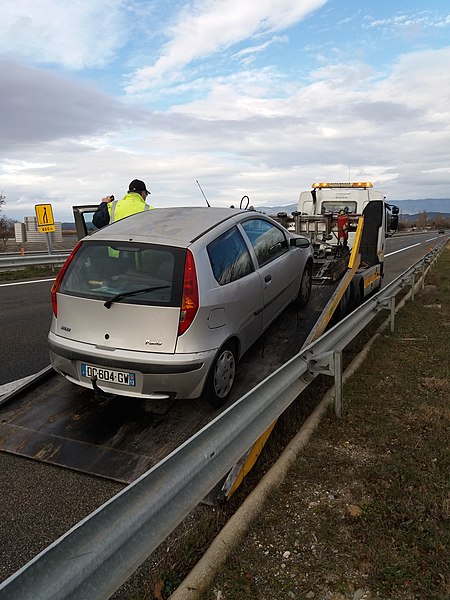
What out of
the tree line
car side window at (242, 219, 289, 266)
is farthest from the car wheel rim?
the tree line

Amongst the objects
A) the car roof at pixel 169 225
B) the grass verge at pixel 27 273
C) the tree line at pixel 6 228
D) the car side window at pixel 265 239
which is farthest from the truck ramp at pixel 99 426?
the tree line at pixel 6 228

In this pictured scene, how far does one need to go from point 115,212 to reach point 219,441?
4.15 meters

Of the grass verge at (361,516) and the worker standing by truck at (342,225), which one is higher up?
the worker standing by truck at (342,225)

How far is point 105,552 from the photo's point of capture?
1507 millimetres

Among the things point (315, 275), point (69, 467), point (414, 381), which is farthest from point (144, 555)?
point (315, 275)

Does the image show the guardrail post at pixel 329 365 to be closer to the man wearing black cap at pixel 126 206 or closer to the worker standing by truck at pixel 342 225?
the man wearing black cap at pixel 126 206

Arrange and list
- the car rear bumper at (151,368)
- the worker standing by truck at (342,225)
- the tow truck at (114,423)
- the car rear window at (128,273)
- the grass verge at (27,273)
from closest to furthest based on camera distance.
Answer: the tow truck at (114,423) → the car rear bumper at (151,368) → the car rear window at (128,273) → the worker standing by truck at (342,225) → the grass verge at (27,273)

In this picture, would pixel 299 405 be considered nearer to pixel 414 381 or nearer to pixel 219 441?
pixel 414 381

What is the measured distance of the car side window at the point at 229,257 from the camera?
3658 millimetres

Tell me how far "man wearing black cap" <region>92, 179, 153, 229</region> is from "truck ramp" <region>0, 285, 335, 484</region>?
89.6 inches

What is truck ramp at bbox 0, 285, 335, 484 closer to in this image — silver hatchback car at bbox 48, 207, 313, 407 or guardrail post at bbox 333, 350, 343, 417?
silver hatchback car at bbox 48, 207, 313, 407

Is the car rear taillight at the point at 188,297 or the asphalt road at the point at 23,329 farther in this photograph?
the asphalt road at the point at 23,329

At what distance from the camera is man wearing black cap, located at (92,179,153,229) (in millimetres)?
5625

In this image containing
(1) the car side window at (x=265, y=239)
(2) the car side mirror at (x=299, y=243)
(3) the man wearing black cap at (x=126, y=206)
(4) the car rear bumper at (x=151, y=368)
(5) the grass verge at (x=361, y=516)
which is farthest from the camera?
(3) the man wearing black cap at (x=126, y=206)
